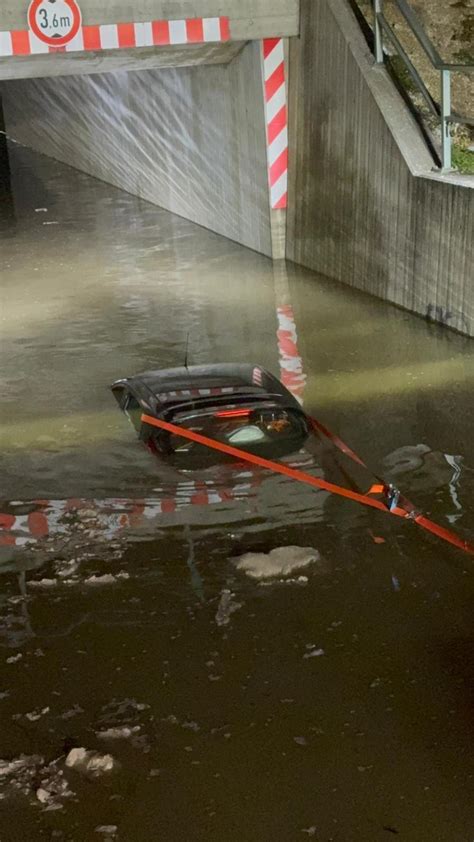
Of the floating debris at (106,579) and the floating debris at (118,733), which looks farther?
the floating debris at (106,579)

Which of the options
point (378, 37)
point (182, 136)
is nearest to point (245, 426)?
point (378, 37)

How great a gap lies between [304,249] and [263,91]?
2.36 meters

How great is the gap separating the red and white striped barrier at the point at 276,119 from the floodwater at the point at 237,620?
15.0ft

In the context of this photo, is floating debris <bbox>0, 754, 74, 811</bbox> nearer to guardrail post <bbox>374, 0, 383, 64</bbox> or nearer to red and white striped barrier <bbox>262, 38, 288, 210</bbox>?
guardrail post <bbox>374, 0, 383, 64</bbox>

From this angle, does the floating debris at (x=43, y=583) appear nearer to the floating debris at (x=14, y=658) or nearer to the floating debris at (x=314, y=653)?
the floating debris at (x=14, y=658)

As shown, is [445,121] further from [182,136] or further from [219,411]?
[182,136]

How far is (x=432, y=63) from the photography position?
12008 mm

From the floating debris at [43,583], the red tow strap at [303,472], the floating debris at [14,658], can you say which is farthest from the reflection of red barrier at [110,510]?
the floating debris at [14,658]

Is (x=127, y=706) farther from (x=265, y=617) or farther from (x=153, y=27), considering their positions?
(x=153, y=27)

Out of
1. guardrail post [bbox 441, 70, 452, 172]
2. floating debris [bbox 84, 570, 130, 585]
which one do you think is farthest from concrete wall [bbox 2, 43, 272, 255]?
floating debris [bbox 84, 570, 130, 585]

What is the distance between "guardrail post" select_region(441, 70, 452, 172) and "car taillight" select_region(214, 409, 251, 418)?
5381 millimetres

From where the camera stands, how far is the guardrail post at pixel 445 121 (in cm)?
1192

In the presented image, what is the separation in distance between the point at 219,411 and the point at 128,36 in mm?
7642

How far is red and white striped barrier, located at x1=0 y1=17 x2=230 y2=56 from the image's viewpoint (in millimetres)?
13508
